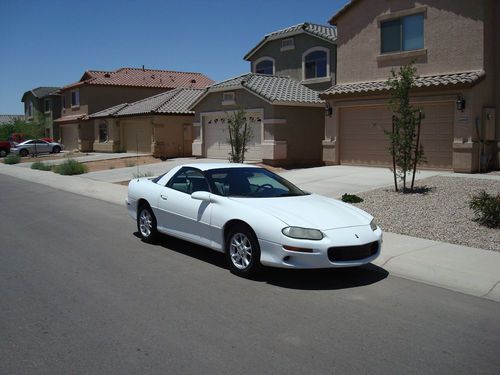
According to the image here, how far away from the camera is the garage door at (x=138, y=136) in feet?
110

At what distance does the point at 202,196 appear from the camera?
306 inches

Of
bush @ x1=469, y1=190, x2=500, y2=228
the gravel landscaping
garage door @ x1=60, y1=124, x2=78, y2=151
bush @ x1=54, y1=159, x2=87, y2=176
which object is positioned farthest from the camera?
garage door @ x1=60, y1=124, x2=78, y2=151

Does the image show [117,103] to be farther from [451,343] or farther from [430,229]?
[451,343]

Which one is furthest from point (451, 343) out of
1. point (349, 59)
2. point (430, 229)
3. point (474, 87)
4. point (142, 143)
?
point (142, 143)

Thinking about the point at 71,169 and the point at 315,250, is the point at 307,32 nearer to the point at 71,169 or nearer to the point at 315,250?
the point at 71,169

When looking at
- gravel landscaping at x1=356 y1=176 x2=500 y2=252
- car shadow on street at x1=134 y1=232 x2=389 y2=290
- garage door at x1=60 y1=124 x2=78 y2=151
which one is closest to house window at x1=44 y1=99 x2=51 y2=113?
garage door at x1=60 y1=124 x2=78 y2=151

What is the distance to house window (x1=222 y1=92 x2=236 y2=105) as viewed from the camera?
24.6 meters

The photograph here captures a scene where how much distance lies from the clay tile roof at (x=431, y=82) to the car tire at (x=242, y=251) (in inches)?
504

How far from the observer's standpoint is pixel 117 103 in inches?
1663

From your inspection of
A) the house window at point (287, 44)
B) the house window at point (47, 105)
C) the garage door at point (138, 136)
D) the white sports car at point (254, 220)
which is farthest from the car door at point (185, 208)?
the house window at point (47, 105)

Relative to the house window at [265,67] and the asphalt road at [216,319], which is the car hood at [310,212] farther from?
the house window at [265,67]

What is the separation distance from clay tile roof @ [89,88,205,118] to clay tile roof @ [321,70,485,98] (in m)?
11.4

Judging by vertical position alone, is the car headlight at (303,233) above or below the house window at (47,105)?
below

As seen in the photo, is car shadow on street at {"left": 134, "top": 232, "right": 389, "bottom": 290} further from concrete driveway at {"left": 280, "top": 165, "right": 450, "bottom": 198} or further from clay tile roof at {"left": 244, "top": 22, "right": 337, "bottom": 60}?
clay tile roof at {"left": 244, "top": 22, "right": 337, "bottom": 60}
